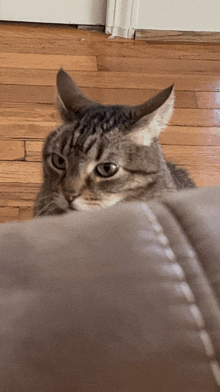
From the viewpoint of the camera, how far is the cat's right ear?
3.68 ft

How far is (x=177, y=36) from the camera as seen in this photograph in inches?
98.4

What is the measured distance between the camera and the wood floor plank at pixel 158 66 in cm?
227

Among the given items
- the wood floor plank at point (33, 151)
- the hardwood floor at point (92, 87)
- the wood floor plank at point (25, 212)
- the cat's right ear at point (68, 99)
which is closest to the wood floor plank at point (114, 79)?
the hardwood floor at point (92, 87)

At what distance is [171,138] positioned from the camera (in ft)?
6.34

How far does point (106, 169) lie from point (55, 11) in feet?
5.61

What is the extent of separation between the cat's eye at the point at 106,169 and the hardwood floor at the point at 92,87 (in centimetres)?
60

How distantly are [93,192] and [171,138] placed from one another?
3.17ft

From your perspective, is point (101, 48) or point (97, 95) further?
point (101, 48)

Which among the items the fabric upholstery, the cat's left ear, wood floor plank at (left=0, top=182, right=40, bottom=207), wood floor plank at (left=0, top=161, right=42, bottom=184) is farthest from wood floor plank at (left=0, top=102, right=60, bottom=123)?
the fabric upholstery

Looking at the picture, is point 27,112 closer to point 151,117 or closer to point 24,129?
point 24,129

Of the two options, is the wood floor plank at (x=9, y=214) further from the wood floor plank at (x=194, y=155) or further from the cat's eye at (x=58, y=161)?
the wood floor plank at (x=194, y=155)

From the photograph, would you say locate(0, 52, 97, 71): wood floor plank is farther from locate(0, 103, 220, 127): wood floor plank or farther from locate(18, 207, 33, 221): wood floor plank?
locate(18, 207, 33, 221): wood floor plank

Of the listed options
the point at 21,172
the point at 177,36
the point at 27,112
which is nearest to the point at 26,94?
the point at 27,112

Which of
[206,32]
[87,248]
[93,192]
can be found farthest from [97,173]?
[206,32]
